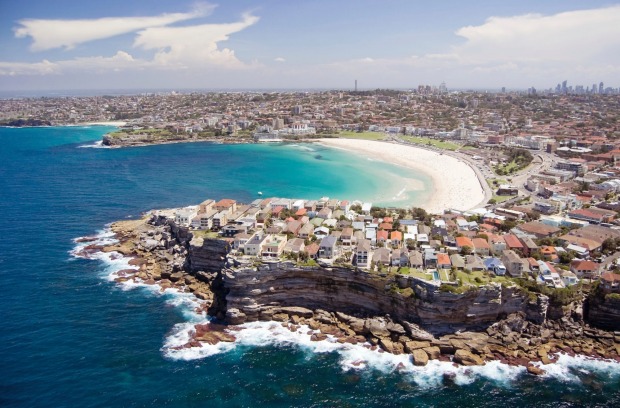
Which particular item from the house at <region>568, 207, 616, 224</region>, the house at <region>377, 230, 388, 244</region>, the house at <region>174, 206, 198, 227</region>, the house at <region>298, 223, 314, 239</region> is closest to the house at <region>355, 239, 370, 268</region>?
the house at <region>377, 230, 388, 244</region>

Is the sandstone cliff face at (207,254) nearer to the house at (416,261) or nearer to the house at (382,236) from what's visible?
the house at (382,236)

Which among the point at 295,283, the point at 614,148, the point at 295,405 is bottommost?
the point at 295,405

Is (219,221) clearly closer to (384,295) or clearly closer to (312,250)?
(312,250)

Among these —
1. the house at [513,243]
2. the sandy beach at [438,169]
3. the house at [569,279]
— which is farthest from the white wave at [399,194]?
the house at [569,279]

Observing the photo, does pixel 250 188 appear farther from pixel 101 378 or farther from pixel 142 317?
pixel 101 378

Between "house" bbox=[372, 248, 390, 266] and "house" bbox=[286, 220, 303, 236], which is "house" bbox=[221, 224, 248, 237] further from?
"house" bbox=[372, 248, 390, 266]

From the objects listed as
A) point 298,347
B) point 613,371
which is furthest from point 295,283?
point 613,371
